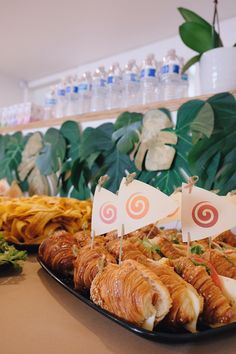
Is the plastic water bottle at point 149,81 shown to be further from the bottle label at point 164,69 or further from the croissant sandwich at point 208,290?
the croissant sandwich at point 208,290

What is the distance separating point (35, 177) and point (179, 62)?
120 centimetres

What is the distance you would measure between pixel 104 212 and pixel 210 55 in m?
0.95

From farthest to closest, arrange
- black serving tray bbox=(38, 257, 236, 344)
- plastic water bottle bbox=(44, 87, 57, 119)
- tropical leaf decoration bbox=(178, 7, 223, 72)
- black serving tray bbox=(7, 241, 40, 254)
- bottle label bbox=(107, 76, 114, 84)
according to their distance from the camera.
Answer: plastic water bottle bbox=(44, 87, 57, 119), bottle label bbox=(107, 76, 114, 84), tropical leaf decoration bbox=(178, 7, 223, 72), black serving tray bbox=(7, 241, 40, 254), black serving tray bbox=(38, 257, 236, 344)

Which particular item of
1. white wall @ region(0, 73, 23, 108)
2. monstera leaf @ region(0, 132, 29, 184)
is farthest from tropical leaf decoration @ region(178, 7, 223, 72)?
white wall @ region(0, 73, 23, 108)

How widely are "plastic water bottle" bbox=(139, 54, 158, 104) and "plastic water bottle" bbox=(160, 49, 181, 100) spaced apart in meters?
0.05

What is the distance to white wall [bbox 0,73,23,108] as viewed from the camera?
3.97 meters

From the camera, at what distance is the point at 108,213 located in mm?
674

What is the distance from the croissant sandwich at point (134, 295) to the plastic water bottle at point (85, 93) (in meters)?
1.62

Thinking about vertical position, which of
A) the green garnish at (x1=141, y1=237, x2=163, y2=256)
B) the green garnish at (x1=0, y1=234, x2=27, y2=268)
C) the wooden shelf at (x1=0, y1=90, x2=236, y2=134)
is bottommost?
the green garnish at (x1=0, y1=234, x2=27, y2=268)

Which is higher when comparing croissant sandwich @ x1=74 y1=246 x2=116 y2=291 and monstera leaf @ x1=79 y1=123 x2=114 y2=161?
monstera leaf @ x1=79 y1=123 x2=114 y2=161

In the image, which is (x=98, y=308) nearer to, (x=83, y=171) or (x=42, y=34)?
(x=83, y=171)

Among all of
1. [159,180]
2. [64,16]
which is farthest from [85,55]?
[159,180]

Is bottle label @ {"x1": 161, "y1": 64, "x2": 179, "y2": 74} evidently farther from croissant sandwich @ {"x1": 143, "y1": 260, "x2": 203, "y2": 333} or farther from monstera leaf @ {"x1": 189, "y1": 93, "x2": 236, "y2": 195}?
croissant sandwich @ {"x1": 143, "y1": 260, "x2": 203, "y2": 333}

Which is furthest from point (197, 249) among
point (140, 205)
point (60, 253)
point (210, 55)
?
point (210, 55)
